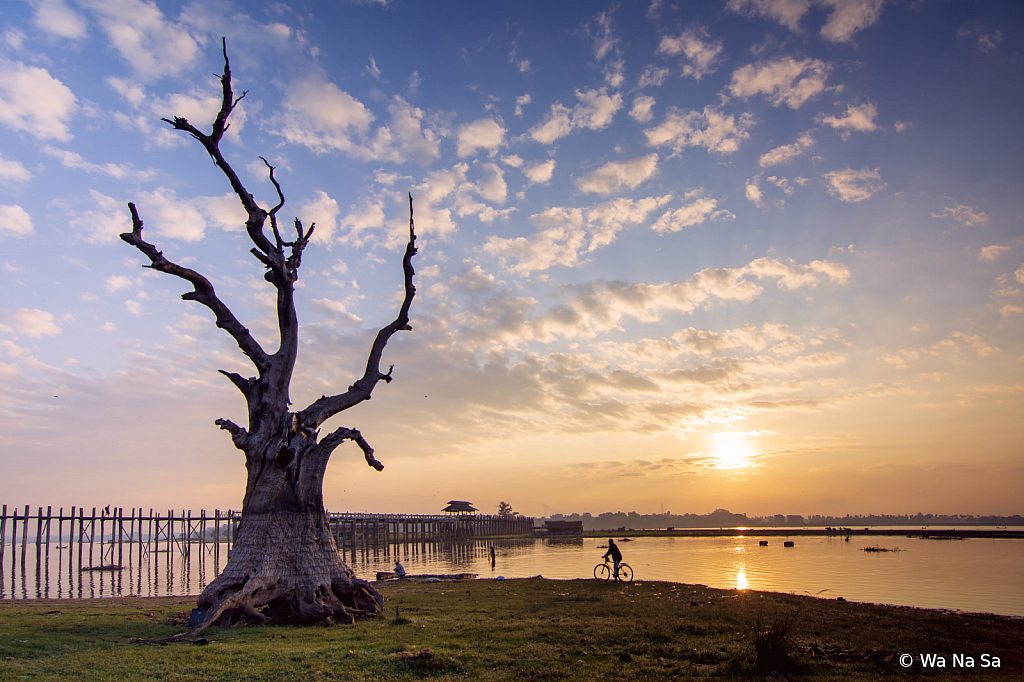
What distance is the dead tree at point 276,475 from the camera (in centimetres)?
1542

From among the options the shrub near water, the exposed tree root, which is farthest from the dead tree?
the shrub near water

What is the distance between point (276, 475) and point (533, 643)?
8.80 metres

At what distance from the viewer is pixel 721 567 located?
39.0 meters

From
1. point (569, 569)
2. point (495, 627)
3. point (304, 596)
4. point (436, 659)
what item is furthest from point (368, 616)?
point (569, 569)

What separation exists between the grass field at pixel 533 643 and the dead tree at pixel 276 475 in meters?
1.33

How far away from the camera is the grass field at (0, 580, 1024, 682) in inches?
380

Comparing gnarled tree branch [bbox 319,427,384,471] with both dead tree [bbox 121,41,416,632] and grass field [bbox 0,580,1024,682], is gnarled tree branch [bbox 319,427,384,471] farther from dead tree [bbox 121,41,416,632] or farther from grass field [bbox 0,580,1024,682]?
grass field [bbox 0,580,1024,682]

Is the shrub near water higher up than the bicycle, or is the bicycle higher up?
the shrub near water

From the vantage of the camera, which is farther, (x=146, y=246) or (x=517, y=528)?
(x=517, y=528)

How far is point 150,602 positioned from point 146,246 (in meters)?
13.3

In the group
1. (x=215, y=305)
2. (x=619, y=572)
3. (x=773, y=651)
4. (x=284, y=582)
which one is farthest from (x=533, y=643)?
(x=619, y=572)

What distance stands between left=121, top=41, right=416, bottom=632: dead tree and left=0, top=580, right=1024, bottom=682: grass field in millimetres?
1333

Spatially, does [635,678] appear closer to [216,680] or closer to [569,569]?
[216,680]

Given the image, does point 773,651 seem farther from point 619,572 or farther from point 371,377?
point 619,572
